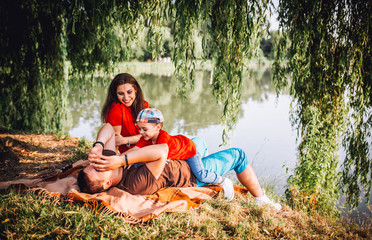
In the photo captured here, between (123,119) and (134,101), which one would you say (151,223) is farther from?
(134,101)

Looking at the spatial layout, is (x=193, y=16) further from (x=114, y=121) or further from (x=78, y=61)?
(x=78, y=61)

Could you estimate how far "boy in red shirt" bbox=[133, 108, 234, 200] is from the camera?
105 inches

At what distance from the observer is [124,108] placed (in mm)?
3248

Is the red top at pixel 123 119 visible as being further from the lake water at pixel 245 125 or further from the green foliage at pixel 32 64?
the green foliage at pixel 32 64

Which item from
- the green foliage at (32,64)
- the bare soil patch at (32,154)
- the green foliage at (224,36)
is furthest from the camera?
the green foliage at (32,64)

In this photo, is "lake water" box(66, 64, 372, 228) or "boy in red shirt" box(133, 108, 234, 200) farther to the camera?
"lake water" box(66, 64, 372, 228)

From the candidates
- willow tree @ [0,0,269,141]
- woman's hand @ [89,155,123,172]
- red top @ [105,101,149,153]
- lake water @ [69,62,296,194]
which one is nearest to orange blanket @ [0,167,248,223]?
woman's hand @ [89,155,123,172]

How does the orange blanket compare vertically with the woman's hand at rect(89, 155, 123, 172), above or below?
below

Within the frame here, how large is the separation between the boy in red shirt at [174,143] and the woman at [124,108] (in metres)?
0.43

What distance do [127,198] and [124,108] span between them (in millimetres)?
1134

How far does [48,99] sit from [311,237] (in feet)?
17.7

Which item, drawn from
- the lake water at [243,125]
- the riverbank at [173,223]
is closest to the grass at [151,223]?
the riverbank at [173,223]

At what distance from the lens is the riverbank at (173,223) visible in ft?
7.07

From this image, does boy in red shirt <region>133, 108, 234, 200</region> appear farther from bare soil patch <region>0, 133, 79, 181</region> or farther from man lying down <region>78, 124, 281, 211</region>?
bare soil patch <region>0, 133, 79, 181</region>
